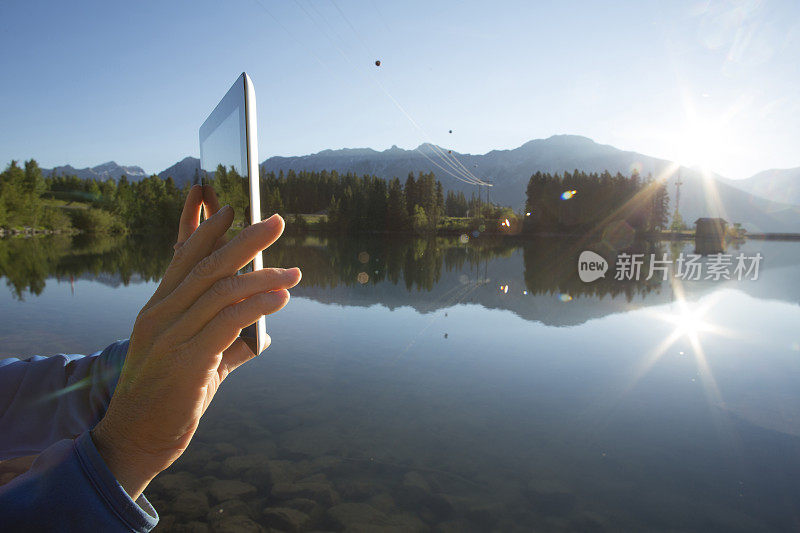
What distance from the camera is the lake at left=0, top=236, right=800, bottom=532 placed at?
6109mm

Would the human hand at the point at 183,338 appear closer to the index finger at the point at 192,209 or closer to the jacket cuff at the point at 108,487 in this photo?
the jacket cuff at the point at 108,487

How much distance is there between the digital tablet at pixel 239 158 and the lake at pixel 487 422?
5452 mm

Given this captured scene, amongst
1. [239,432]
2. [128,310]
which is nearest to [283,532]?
[239,432]

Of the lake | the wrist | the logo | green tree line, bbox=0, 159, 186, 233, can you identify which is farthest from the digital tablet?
green tree line, bbox=0, 159, 186, 233

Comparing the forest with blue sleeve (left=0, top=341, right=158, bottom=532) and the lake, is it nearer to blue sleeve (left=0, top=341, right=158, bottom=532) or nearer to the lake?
the lake

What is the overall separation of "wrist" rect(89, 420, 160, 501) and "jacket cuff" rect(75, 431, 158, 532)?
0.11 feet

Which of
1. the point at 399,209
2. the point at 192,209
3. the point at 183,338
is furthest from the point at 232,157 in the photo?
the point at 399,209

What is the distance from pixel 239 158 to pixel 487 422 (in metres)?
8.30

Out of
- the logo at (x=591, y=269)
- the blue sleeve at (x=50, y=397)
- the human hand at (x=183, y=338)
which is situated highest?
the human hand at (x=183, y=338)

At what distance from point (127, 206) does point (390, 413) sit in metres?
131

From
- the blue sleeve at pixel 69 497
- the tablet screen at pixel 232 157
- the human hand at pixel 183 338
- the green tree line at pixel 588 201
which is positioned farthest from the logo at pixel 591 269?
the green tree line at pixel 588 201

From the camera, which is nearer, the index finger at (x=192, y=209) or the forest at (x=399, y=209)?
the index finger at (x=192, y=209)

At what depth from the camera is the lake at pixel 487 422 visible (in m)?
6.11

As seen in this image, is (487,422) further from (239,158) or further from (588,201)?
(588,201)
